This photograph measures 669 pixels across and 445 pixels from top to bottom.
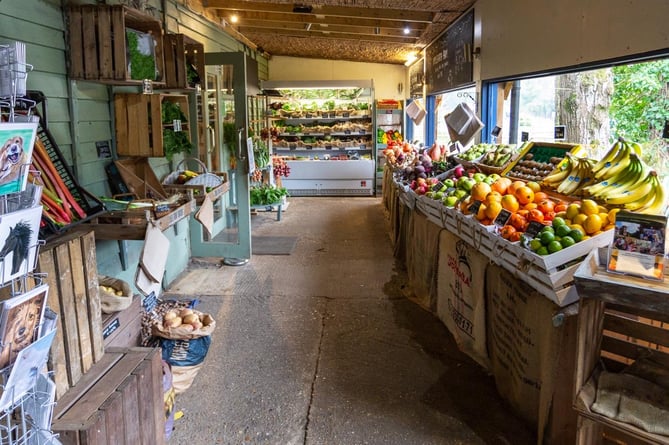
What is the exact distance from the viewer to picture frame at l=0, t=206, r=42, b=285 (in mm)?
1247

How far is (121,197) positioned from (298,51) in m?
7.96

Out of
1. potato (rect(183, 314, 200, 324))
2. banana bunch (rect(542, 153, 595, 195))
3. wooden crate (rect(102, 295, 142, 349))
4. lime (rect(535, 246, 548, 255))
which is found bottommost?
potato (rect(183, 314, 200, 324))

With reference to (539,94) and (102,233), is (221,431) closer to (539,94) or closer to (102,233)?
(102,233)

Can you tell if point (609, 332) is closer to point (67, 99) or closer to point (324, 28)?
point (67, 99)

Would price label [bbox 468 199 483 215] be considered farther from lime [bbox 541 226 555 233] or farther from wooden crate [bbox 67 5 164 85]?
wooden crate [bbox 67 5 164 85]

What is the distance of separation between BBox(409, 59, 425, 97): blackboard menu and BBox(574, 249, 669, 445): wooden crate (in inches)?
304

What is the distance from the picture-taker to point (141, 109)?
3.87m

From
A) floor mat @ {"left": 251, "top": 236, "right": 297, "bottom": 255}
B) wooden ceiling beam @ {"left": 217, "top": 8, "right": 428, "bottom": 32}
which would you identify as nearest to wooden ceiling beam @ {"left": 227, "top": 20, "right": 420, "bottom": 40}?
wooden ceiling beam @ {"left": 217, "top": 8, "right": 428, "bottom": 32}

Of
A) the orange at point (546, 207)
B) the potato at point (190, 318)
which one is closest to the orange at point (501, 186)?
the orange at point (546, 207)

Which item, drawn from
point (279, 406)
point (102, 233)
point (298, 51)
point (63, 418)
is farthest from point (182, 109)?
point (298, 51)

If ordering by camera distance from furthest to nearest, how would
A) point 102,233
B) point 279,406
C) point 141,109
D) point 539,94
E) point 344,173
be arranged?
point 344,173 → point 539,94 → point 141,109 → point 102,233 → point 279,406

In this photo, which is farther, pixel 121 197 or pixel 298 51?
pixel 298 51

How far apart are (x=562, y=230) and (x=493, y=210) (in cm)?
69

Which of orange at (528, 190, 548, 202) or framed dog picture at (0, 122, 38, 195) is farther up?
framed dog picture at (0, 122, 38, 195)
